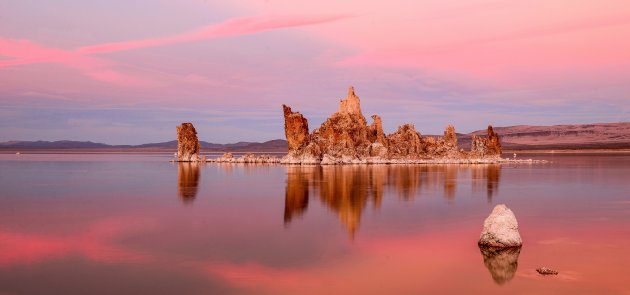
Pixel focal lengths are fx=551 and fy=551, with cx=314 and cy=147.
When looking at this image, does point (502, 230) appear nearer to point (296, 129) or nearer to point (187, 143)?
point (296, 129)

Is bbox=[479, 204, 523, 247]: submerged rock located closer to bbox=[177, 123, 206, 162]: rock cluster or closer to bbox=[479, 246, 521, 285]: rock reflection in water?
bbox=[479, 246, 521, 285]: rock reflection in water

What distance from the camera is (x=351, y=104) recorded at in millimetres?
105875

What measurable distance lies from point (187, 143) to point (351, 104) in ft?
108

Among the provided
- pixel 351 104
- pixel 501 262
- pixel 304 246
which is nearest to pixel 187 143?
pixel 351 104

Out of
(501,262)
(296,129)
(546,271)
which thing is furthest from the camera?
(296,129)

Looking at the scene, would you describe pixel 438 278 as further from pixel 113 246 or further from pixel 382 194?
pixel 382 194

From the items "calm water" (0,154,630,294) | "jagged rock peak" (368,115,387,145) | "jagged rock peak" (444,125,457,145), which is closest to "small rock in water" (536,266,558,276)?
"calm water" (0,154,630,294)

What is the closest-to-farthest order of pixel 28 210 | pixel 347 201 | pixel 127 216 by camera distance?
pixel 127 216 → pixel 28 210 → pixel 347 201

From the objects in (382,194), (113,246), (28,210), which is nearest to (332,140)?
(382,194)

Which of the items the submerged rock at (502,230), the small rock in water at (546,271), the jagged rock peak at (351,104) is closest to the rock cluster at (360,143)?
the jagged rock peak at (351,104)

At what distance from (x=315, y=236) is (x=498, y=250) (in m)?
6.59

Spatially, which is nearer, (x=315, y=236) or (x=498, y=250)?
(x=498, y=250)

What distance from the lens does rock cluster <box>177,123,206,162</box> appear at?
105 metres

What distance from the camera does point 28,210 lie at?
28125 millimetres
